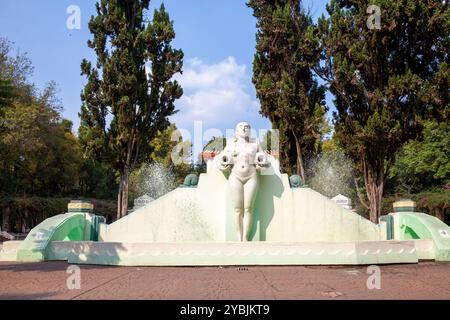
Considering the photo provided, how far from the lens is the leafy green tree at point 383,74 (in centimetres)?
1518

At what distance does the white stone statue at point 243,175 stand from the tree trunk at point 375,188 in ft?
26.7

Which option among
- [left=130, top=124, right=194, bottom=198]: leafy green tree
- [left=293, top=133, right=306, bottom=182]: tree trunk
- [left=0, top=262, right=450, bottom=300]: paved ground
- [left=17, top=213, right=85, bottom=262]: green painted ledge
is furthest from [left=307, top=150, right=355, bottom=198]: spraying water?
[left=0, top=262, right=450, bottom=300]: paved ground

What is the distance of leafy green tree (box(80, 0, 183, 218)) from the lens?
65.9 ft

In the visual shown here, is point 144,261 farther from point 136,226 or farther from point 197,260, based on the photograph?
point 136,226

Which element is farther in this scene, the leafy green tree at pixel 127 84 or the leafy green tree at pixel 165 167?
the leafy green tree at pixel 165 167

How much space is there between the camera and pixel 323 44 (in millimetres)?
17328

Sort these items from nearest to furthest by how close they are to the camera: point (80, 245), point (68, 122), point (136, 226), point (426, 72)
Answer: point (80, 245) → point (136, 226) → point (426, 72) → point (68, 122)

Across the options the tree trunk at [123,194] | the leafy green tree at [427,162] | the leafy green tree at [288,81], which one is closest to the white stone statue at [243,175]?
the leafy green tree at [288,81]

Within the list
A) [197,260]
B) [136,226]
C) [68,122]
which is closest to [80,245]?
[136,226]

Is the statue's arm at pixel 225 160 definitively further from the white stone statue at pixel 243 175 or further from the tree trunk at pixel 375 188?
the tree trunk at pixel 375 188

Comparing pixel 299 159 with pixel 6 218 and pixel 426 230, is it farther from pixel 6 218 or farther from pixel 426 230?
pixel 6 218

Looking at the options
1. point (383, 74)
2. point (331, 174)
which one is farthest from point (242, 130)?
point (331, 174)

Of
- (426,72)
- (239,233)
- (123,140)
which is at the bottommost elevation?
(239,233)

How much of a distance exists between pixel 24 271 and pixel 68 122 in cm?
3274
